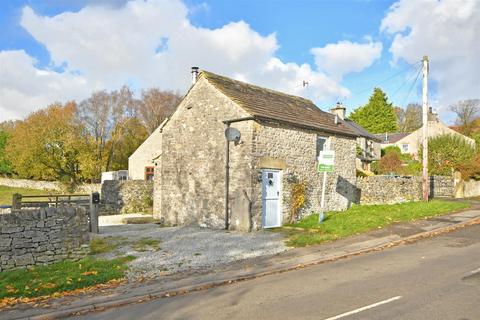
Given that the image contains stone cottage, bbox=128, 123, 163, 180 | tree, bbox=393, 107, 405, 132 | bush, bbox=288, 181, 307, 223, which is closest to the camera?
bush, bbox=288, 181, 307, 223

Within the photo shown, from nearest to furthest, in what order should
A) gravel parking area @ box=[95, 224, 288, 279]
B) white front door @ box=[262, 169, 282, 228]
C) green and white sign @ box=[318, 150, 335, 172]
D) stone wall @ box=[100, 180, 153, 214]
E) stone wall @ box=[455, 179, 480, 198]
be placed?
gravel parking area @ box=[95, 224, 288, 279]
green and white sign @ box=[318, 150, 335, 172]
white front door @ box=[262, 169, 282, 228]
stone wall @ box=[100, 180, 153, 214]
stone wall @ box=[455, 179, 480, 198]

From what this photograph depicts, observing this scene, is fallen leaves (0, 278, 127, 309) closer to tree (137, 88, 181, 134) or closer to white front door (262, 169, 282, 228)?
white front door (262, 169, 282, 228)

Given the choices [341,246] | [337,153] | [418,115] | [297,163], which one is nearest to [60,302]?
[341,246]

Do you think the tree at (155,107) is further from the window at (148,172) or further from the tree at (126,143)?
the window at (148,172)

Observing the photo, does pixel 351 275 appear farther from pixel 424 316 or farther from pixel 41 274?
pixel 41 274

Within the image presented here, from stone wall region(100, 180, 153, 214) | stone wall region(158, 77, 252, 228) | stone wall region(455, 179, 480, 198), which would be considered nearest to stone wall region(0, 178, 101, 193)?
stone wall region(100, 180, 153, 214)

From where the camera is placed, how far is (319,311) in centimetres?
643

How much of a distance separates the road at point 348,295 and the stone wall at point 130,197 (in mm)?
20014

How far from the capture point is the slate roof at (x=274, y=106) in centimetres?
1683

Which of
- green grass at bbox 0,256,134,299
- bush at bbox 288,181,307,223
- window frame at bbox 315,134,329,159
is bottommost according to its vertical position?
green grass at bbox 0,256,134,299

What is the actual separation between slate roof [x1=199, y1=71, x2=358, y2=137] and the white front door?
2.41 meters

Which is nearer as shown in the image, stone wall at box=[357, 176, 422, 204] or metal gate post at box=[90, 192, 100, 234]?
metal gate post at box=[90, 192, 100, 234]

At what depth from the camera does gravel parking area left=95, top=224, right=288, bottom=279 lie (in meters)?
10.3

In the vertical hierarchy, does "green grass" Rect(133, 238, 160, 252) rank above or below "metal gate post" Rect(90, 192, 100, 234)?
below
